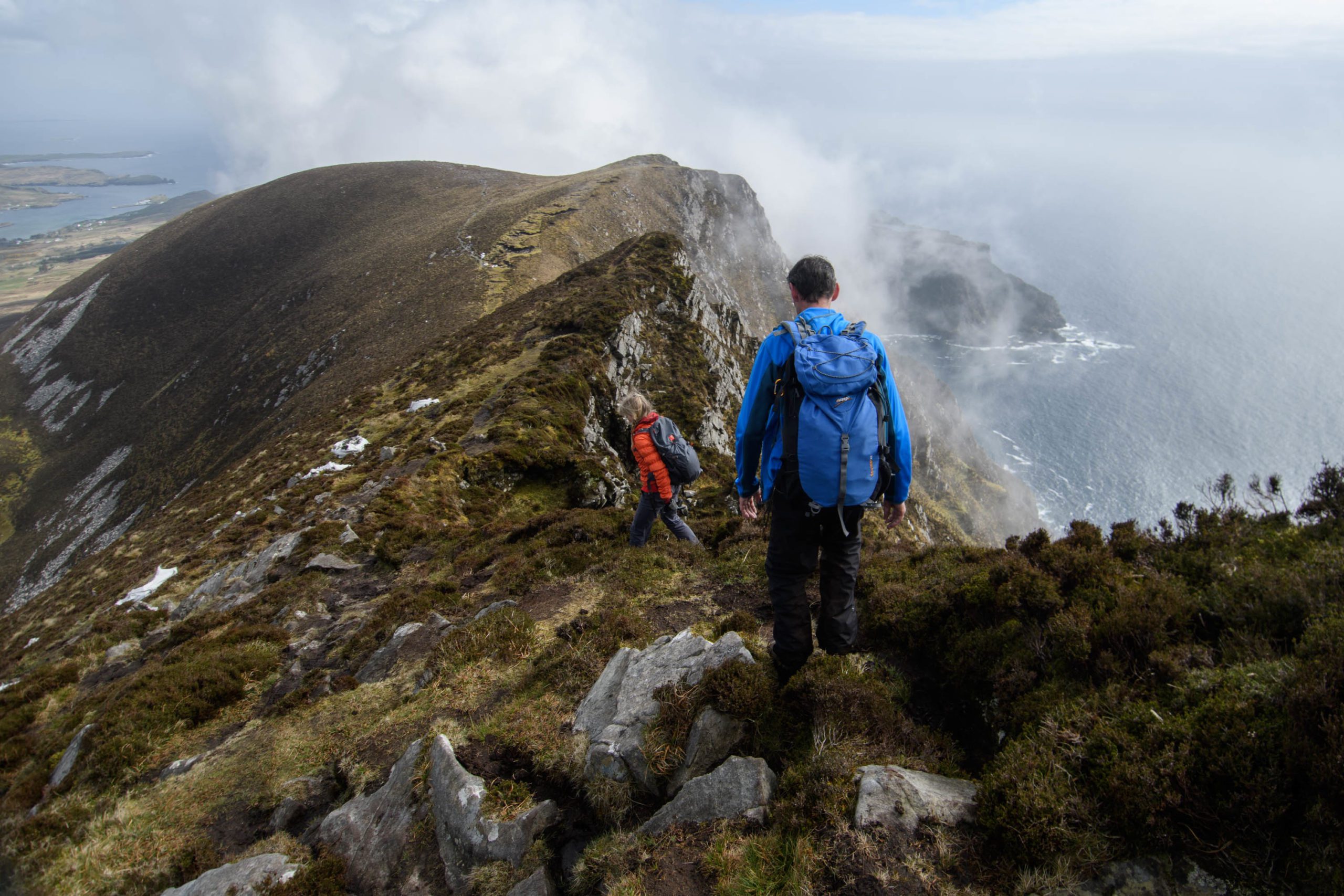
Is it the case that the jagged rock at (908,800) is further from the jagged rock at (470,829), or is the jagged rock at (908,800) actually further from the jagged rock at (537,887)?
the jagged rock at (470,829)

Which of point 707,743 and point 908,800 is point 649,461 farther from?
point 908,800

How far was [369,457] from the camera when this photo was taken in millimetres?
23547

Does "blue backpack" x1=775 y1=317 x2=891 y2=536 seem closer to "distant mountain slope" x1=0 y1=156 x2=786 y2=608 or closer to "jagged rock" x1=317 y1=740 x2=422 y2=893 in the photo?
"jagged rock" x1=317 y1=740 x2=422 y2=893

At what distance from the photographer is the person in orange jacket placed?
1192 centimetres

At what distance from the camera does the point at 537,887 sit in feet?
16.4

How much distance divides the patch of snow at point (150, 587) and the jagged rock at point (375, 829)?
16.4 meters

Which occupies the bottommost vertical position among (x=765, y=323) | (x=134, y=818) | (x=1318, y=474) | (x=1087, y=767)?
(x=134, y=818)

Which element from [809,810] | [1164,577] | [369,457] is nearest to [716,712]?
[809,810]

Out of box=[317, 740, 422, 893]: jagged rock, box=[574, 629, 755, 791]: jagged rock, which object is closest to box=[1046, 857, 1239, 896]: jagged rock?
box=[574, 629, 755, 791]: jagged rock

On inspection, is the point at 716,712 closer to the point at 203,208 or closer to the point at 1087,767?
the point at 1087,767

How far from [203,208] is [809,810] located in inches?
6283

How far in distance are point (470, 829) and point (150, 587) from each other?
1921 centimetres

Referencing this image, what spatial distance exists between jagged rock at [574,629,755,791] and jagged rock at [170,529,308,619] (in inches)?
476

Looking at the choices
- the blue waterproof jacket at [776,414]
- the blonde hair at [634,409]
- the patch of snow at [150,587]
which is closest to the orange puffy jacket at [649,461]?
the blonde hair at [634,409]
